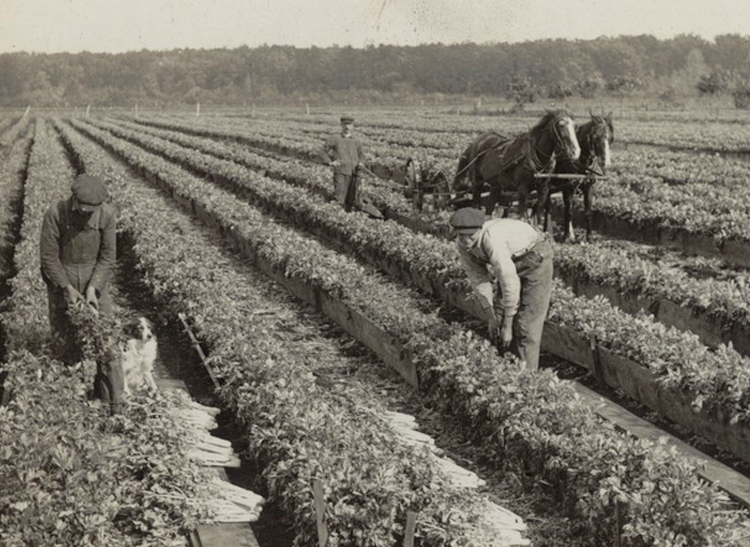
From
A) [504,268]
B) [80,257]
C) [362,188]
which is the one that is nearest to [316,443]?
[504,268]

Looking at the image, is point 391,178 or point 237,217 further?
point 391,178

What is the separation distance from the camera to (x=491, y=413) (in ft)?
20.7

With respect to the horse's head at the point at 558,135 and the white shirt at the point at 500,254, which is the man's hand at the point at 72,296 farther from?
the horse's head at the point at 558,135

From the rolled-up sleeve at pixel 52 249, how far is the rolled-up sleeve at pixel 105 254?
8.9 inches

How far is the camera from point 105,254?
6930 millimetres

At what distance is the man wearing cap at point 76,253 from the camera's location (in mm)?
6703

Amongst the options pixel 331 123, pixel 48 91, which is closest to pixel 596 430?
pixel 331 123

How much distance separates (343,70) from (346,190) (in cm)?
10795

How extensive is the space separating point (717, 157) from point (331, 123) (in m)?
28.6

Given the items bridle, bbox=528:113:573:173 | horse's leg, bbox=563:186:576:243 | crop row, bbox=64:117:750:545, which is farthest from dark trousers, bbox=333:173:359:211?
crop row, bbox=64:117:750:545

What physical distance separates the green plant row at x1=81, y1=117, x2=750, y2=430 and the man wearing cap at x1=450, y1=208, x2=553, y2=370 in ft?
3.42

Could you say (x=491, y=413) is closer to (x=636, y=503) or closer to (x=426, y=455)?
(x=426, y=455)

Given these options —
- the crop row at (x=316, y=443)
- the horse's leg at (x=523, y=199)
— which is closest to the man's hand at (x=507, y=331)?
the crop row at (x=316, y=443)

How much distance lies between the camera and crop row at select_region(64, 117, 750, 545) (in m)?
4.79
